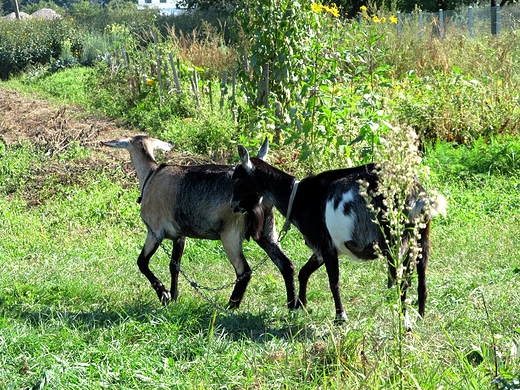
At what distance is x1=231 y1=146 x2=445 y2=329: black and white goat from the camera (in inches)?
217

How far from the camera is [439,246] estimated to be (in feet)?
25.2

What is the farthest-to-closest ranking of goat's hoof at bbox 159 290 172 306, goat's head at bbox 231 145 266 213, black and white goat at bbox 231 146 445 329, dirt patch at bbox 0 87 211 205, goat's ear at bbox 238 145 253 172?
dirt patch at bbox 0 87 211 205, goat's hoof at bbox 159 290 172 306, goat's head at bbox 231 145 266 213, goat's ear at bbox 238 145 253 172, black and white goat at bbox 231 146 445 329

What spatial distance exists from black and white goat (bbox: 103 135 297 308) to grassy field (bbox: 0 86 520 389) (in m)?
0.26

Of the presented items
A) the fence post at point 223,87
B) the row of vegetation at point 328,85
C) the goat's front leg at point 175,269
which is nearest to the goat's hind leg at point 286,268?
the goat's front leg at point 175,269

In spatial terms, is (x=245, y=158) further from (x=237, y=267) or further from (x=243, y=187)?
(x=237, y=267)

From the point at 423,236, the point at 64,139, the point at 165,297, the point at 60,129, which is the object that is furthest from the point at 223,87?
the point at 423,236

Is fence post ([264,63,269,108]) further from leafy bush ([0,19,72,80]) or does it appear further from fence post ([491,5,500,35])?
leafy bush ([0,19,72,80])

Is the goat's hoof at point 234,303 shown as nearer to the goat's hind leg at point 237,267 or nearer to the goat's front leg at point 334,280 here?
the goat's hind leg at point 237,267

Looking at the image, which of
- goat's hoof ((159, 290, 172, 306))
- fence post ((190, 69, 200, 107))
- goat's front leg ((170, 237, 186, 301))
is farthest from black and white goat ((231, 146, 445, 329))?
fence post ((190, 69, 200, 107))

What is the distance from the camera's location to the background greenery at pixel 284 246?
177 inches

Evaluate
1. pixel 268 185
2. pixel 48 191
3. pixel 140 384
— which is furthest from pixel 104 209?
pixel 140 384

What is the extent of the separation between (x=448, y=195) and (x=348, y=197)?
12.4 ft

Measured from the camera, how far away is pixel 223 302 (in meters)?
6.50

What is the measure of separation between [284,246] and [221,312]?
7.05 ft
